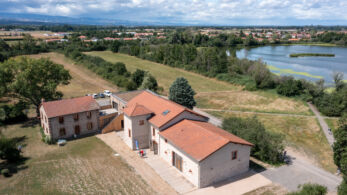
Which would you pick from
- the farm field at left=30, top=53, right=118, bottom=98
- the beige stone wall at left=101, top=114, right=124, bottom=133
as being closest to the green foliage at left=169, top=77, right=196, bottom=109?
the beige stone wall at left=101, top=114, right=124, bottom=133

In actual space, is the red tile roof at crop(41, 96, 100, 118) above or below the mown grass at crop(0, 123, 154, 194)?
above

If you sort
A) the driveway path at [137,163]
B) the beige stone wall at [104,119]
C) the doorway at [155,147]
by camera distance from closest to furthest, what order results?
1. the driveway path at [137,163]
2. the doorway at [155,147]
3. the beige stone wall at [104,119]

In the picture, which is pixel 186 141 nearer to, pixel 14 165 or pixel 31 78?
pixel 14 165

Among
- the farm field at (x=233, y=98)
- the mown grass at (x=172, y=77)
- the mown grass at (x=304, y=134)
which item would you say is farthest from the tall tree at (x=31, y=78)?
the mown grass at (x=304, y=134)

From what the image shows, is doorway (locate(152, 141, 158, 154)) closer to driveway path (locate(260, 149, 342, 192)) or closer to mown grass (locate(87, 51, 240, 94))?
driveway path (locate(260, 149, 342, 192))

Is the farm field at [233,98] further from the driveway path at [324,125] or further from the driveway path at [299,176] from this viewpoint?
the driveway path at [299,176]

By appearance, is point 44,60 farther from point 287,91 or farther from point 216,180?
point 287,91
